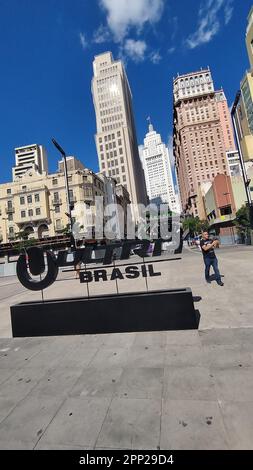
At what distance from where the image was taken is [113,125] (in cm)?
12569

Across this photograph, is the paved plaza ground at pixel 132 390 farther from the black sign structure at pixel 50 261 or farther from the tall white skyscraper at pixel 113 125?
the tall white skyscraper at pixel 113 125

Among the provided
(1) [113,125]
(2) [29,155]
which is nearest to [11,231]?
(1) [113,125]

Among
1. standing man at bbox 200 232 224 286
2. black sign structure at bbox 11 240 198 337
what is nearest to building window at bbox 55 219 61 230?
standing man at bbox 200 232 224 286

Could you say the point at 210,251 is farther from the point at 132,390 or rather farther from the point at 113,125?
the point at 113,125

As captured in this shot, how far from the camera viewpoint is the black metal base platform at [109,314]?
19.0 ft

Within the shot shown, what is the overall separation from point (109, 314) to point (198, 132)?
143 meters

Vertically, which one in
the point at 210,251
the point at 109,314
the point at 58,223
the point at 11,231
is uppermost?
the point at 58,223

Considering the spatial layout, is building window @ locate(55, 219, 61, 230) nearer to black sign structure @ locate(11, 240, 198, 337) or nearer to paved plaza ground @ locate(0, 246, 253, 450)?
black sign structure @ locate(11, 240, 198, 337)

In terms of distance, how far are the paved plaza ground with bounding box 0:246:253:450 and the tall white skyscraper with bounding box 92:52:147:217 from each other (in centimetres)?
11544

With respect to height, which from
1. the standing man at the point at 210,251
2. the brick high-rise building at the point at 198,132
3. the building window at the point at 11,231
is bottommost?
the standing man at the point at 210,251

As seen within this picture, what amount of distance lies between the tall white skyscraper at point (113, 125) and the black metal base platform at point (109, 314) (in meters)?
114

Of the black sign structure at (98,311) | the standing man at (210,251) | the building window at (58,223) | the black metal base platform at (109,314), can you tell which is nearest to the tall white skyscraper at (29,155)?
the building window at (58,223)

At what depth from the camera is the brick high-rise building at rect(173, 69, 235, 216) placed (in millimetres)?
129125
